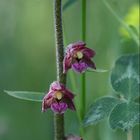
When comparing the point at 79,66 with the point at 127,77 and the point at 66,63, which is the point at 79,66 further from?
the point at 127,77

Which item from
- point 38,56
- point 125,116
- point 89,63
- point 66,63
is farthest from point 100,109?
point 38,56

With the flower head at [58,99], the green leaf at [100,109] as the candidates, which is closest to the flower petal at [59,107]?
the flower head at [58,99]

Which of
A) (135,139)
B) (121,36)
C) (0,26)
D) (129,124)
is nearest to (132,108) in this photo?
(129,124)

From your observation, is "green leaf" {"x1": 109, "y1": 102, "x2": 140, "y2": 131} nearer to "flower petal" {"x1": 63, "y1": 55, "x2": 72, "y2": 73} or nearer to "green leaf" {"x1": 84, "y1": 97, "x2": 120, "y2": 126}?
"green leaf" {"x1": 84, "y1": 97, "x2": 120, "y2": 126}

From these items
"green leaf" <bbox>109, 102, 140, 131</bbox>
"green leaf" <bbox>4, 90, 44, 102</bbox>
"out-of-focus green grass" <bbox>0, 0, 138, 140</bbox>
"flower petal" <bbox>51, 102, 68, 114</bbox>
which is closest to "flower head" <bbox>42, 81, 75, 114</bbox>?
"flower petal" <bbox>51, 102, 68, 114</bbox>

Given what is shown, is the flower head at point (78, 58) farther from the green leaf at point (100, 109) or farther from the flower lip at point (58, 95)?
the green leaf at point (100, 109)
